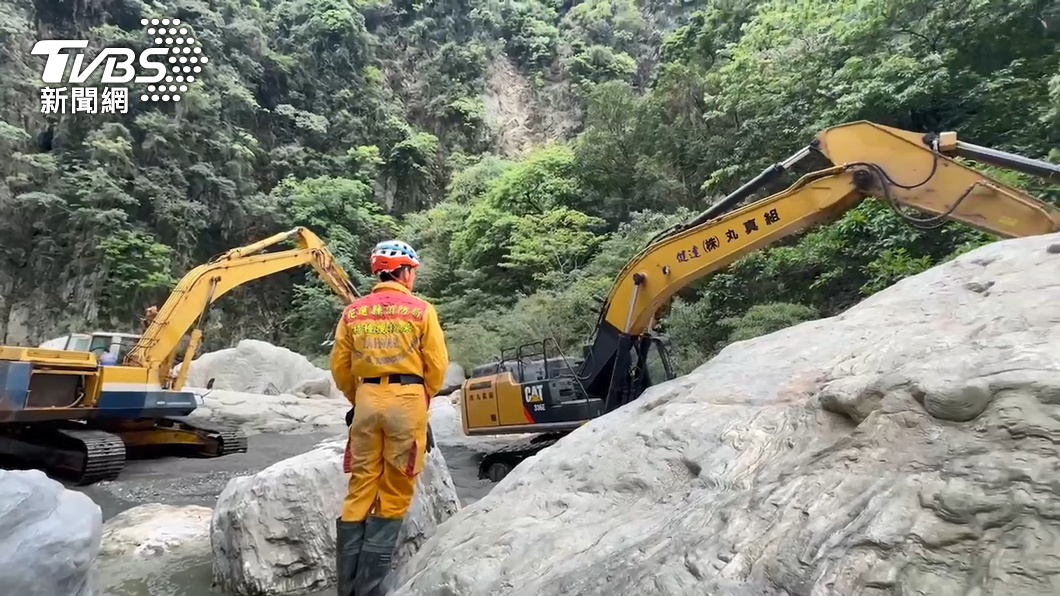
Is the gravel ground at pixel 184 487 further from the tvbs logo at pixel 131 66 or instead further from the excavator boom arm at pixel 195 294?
the tvbs logo at pixel 131 66

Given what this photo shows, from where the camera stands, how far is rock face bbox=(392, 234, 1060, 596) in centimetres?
154

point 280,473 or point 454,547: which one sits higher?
point 280,473

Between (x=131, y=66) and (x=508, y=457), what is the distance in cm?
2048

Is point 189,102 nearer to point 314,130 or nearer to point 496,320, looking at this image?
point 314,130

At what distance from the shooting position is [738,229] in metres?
5.48

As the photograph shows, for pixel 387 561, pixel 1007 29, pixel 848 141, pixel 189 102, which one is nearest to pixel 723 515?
pixel 387 561

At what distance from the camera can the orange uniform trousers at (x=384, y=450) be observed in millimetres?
2811

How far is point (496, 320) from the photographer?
1705 cm

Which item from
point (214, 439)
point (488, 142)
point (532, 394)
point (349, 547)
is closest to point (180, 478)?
point (214, 439)

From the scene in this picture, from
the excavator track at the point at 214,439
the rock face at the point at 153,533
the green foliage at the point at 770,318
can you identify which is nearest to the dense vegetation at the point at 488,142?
the green foliage at the point at 770,318

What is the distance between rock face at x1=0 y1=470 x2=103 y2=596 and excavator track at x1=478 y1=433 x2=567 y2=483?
5.44m

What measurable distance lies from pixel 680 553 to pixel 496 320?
15175 millimetres

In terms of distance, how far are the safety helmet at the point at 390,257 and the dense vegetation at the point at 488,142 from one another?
6.98m

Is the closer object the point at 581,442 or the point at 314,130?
the point at 581,442
